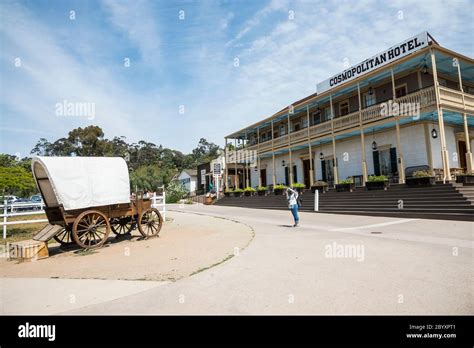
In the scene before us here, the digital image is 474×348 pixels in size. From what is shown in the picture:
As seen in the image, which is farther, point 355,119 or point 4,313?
point 355,119

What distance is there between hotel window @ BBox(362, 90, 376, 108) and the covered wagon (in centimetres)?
1839

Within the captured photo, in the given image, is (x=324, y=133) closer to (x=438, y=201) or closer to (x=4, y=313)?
(x=438, y=201)

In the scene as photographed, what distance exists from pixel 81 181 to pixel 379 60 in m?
19.1

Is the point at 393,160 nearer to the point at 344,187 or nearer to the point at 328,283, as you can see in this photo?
the point at 344,187

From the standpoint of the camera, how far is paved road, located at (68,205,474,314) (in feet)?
11.9

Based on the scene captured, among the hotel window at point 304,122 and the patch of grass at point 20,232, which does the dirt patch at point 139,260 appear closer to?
the patch of grass at point 20,232

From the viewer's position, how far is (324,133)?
2261 cm

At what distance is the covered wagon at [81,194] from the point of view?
7.79m

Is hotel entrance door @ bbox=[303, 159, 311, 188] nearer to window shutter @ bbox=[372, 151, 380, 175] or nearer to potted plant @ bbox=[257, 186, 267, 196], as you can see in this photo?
potted plant @ bbox=[257, 186, 267, 196]

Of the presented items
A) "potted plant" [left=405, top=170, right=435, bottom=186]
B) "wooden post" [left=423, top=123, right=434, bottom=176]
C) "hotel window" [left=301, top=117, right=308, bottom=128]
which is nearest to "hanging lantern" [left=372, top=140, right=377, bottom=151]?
"wooden post" [left=423, top=123, right=434, bottom=176]

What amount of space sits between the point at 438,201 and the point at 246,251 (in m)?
10.0

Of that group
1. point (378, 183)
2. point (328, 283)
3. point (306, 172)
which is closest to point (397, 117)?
point (378, 183)

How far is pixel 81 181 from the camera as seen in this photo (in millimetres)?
8180
